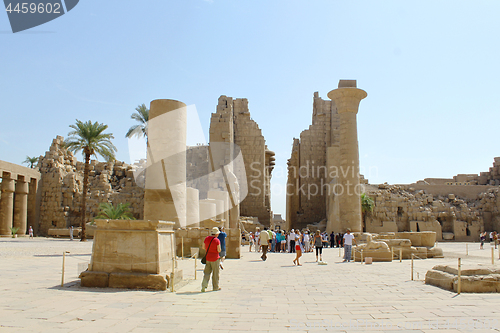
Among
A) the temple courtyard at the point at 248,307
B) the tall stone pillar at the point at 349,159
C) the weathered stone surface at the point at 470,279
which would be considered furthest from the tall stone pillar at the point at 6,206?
the weathered stone surface at the point at 470,279

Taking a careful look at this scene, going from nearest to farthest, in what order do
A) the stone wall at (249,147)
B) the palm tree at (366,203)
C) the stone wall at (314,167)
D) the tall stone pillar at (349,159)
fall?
the tall stone pillar at (349,159), the palm tree at (366,203), the stone wall at (249,147), the stone wall at (314,167)

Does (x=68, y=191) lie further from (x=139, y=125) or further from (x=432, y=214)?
(x=432, y=214)

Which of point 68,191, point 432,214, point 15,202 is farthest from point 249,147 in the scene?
point 15,202

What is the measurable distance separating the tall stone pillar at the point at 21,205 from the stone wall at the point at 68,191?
231 centimetres

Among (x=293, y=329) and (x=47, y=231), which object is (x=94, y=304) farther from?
(x=47, y=231)

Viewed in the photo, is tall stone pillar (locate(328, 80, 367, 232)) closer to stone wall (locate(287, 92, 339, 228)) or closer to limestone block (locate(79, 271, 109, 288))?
stone wall (locate(287, 92, 339, 228))

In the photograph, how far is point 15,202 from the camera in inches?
980

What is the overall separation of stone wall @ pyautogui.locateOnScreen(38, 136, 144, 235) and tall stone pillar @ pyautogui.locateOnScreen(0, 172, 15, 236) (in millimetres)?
3724

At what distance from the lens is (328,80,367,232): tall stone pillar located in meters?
20.1

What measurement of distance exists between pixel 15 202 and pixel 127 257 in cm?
2240

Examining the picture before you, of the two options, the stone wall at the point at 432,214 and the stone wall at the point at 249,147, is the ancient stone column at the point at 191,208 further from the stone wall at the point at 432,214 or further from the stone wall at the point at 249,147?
the stone wall at the point at 432,214

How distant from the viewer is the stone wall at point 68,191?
2711 cm

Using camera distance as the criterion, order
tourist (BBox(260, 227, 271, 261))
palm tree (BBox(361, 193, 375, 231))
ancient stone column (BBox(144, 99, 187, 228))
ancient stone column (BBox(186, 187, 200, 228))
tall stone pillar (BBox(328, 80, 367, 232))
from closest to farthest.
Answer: ancient stone column (BBox(144, 99, 187, 228)) < tourist (BBox(260, 227, 271, 261)) < ancient stone column (BBox(186, 187, 200, 228)) < tall stone pillar (BBox(328, 80, 367, 232)) < palm tree (BBox(361, 193, 375, 231))

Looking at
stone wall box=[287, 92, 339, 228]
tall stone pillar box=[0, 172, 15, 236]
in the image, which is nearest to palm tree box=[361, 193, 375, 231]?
stone wall box=[287, 92, 339, 228]
